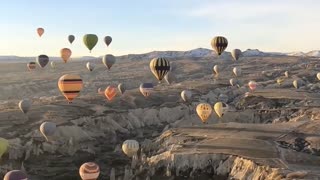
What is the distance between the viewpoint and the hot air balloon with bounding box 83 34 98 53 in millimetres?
68062

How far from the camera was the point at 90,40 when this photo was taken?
224 feet

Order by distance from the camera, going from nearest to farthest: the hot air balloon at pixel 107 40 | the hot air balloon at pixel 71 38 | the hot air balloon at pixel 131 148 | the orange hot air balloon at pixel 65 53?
the hot air balloon at pixel 131 148, the hot air balloon at pixel 107 40, the orange hot air balloon at pixel 65 53, the hot air balloon at pixel 71 38

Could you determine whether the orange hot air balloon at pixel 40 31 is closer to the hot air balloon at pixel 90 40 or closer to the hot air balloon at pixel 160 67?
the hot air balloon at pixel 90 40

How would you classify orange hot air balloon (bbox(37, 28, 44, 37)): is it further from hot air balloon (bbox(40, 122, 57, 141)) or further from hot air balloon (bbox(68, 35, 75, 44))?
hot air balloon (bbox(40, 122, 57, 141))

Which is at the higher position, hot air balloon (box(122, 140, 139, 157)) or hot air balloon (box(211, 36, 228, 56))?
hot air balloon (box(211, 36, 228, 56))

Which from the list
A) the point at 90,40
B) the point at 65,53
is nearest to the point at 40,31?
the point at 65,53

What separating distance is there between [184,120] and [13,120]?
69.3 feet

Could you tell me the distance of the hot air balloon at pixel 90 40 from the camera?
68062 millimetres

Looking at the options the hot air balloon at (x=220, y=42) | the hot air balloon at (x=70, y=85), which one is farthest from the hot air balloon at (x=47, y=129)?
the hot air balloon at (x=220, y=42)

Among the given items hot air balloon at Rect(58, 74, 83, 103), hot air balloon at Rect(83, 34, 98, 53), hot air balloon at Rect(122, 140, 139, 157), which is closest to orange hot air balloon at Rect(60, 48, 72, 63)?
hot air balloon at Rect(83, 34, 98, 53)

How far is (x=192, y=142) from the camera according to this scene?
137ft

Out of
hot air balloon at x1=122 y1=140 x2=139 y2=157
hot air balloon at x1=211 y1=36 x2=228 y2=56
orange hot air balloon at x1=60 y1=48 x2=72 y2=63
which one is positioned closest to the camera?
hot air balloon at x1=122 y1=140 x2=139 y2=157

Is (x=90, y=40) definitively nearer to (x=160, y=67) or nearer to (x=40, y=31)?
(x=160, y=67)

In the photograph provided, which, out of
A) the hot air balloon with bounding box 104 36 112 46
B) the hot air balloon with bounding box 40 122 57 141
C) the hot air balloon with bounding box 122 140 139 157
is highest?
the hot air balloon with bounding box 104 36 112 46
